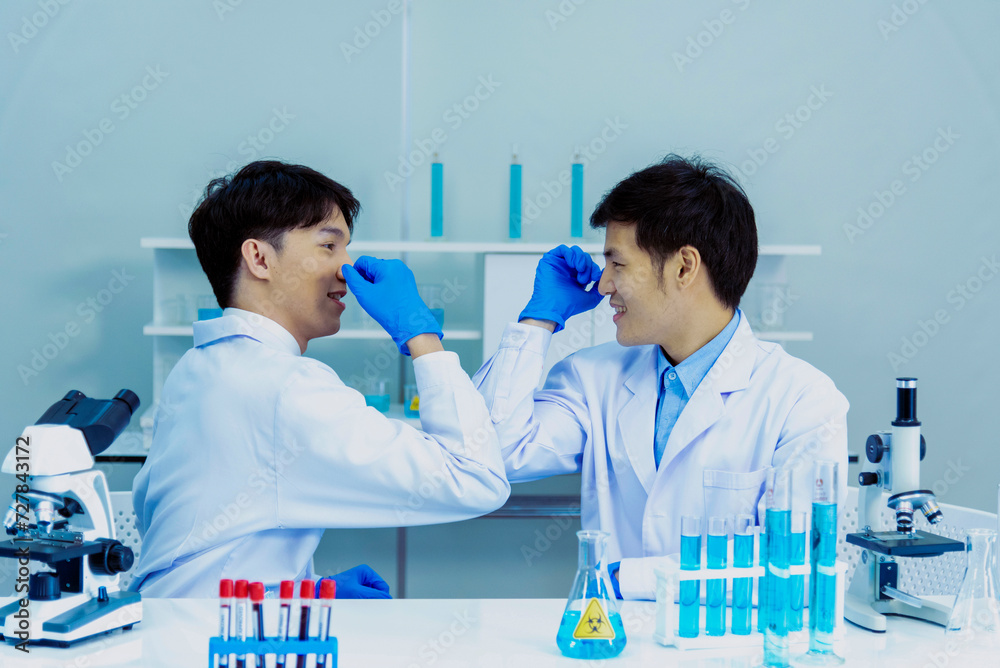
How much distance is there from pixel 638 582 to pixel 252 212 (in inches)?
37.5

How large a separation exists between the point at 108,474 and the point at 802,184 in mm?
2627

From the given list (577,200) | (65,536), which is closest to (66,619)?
(65,536)

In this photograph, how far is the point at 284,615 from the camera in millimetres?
1010

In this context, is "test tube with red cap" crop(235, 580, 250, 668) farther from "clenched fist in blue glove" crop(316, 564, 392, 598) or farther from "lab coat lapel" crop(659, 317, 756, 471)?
"lab coat lapel" crop(659, 317, 756, 471)

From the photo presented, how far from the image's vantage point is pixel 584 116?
3.04 m

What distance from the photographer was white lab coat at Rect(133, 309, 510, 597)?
4.58 ft

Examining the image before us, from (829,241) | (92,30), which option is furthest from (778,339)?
(92,30)

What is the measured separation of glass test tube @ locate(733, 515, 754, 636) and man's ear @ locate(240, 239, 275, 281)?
960mm

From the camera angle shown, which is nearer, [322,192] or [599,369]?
[322,192]

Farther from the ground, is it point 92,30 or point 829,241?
point 92,30

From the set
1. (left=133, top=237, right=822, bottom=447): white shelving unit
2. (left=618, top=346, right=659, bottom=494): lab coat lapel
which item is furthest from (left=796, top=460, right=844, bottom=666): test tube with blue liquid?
(left=133, top=237, right=822, bottom=447): white shelving unit

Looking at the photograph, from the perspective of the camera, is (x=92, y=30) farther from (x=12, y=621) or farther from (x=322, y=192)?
(x=12, y=621)

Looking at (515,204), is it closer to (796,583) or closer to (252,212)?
(252,212)

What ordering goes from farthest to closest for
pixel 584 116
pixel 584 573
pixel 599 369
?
pixel 584 116
pixel 599 369
pixel 584 573
